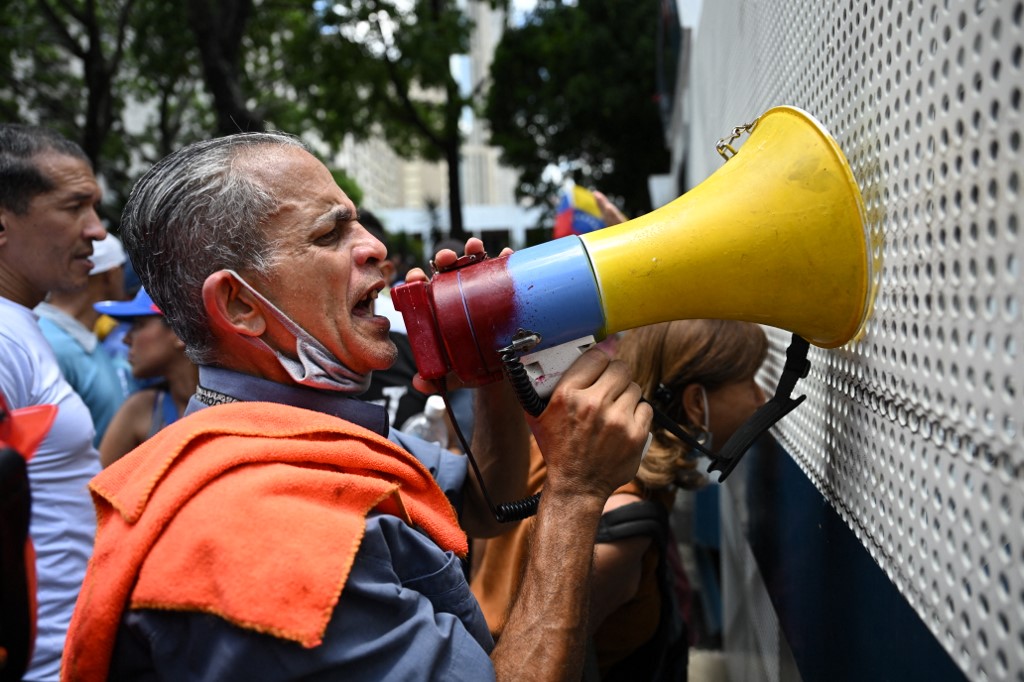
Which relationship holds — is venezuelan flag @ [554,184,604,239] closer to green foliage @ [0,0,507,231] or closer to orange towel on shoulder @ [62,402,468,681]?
orange towel on shoulder @ [62,402,468,681]

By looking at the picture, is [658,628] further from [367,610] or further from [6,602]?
[6,602]

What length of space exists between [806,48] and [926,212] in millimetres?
667

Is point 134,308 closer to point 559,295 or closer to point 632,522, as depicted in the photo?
point 632,522

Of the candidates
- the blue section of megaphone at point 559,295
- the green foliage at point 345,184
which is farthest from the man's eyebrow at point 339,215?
the green foliage at point 345,184

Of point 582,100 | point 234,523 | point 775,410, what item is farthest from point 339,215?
point 582,100

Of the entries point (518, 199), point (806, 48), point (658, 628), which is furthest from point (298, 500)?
point (518, 199)

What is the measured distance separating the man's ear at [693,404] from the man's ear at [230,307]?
112 cm

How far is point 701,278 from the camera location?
4.25 feet

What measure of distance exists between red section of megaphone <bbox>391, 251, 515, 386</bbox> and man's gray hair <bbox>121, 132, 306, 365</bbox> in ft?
1.01

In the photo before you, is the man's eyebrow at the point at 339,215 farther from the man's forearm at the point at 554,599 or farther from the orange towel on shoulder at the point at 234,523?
the man's forearm at the point at 554,599

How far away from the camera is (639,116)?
19.8m

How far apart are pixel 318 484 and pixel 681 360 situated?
45.2 inches

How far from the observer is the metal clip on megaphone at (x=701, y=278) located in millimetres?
1197

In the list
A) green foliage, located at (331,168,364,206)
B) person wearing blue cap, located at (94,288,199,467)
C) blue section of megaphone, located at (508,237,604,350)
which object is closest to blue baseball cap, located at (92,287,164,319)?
person wearing blue cap, located at (94,288,199,467)
